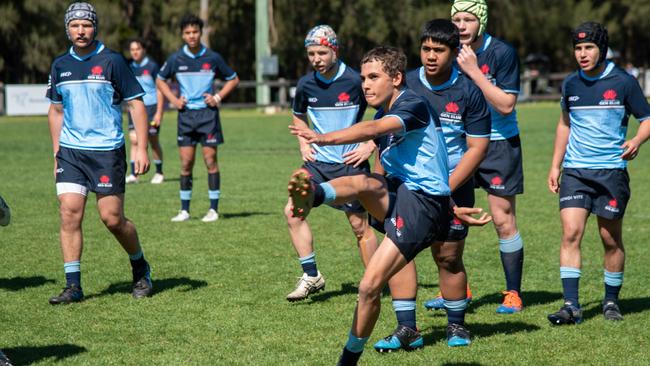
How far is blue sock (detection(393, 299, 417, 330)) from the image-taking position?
20.5 feet

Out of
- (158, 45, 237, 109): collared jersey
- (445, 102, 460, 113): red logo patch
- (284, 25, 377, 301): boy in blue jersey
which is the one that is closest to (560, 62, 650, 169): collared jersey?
(445, 102, 460, 113): red logo patch

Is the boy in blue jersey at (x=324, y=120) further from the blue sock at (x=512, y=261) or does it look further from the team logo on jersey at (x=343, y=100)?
the blue sock at (x=512, y=261)

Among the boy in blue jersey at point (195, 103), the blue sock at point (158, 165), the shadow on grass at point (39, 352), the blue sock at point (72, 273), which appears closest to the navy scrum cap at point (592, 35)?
the shadow on grass at point (39, 352)

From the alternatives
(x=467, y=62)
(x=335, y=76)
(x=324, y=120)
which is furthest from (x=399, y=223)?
→ (x=335, y=76)

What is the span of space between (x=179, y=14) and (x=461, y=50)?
4507cm

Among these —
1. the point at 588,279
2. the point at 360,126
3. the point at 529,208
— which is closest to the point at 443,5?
the point at 529,208

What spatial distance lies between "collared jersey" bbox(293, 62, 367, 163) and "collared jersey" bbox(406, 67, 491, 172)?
176 cm

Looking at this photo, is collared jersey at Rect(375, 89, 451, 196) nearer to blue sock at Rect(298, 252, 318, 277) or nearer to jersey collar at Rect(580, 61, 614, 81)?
jersey collar at Rect(580, 61, 614, 81)

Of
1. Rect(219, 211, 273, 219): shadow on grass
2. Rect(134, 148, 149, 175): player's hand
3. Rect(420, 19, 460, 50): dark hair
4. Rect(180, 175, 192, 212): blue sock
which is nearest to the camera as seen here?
Rect(420, 19, 460, 50): dark hair

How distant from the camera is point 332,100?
814cm

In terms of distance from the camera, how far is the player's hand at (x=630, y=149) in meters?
6.87

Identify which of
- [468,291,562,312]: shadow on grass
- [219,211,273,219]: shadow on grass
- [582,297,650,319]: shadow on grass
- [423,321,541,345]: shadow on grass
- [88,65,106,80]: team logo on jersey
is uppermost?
[88,65,106,80]: team logo on jersey

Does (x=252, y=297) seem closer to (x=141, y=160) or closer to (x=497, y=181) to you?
(x=141, y=160)

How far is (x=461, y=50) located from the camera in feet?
21.3
